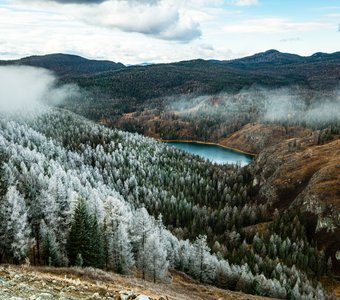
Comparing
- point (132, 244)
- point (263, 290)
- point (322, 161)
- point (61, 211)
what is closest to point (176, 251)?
point (132, 244)

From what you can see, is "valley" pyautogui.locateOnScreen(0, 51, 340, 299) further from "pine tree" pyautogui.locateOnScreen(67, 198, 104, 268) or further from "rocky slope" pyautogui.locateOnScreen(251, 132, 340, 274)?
"rocky slope" pyautogui.locateOnScreen(251, 132, 340, 274)

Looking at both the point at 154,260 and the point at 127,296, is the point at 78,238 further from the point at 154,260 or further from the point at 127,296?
the point at 127,296

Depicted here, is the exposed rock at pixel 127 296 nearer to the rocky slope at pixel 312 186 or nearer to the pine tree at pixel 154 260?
the pine tree at pixel 154 260

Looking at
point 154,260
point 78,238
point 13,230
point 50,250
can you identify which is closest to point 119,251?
point 154,260

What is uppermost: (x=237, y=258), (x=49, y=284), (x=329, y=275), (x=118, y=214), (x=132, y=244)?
(x=49, y=284)

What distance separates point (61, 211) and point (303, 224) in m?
99.1

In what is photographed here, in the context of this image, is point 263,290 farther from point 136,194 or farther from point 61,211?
point 136,194

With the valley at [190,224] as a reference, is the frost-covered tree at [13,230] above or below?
above

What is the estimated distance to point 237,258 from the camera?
4151 inches

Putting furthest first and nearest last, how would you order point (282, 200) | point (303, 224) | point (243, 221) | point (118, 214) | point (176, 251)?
1. point (282, 200)
2. point (243, 221)
3. point (303, 224)
4. point (176, 251)
5. point (118, 214)

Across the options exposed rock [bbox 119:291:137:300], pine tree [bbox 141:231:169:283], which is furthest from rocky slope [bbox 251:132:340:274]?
exposed rock [bbox 119:291:137:300]

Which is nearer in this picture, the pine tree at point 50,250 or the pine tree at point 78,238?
the pine tree at point 50,250

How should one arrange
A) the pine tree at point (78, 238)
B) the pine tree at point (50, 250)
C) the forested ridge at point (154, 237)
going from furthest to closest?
1. the forested ridge at point (154, 237)
2. the pine tree at point (78, 238)
3. the pine tree at point (50, 250)

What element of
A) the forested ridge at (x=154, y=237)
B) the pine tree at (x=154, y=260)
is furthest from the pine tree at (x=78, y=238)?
the pine tree at (x=154, y=260)
